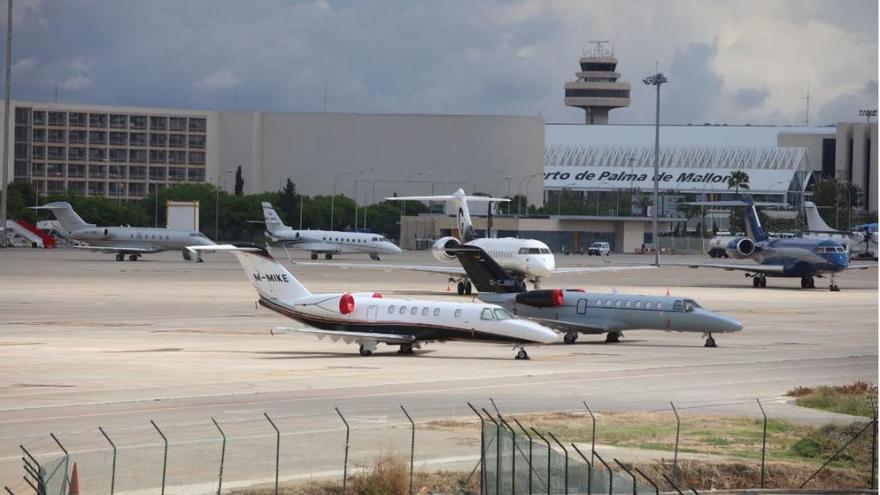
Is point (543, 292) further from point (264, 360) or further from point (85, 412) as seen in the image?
point (85, 412)

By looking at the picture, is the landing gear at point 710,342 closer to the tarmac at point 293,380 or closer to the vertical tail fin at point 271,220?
the tarmac at point 293,380

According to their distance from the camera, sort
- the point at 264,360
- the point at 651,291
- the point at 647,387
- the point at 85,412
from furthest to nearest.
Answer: the point at 651,291
the point at 264,360
the point at 647,387
the point at 85,412

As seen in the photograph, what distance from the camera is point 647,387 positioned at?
4466 centimetres

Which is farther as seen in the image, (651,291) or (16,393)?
(651,291)

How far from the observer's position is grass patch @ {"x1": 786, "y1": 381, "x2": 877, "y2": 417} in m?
40.1

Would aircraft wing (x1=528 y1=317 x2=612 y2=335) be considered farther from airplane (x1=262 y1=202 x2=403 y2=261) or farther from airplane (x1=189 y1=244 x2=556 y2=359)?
airplane (x1=262 y1=202 x2=403 y2=261)

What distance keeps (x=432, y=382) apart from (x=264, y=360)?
841cm

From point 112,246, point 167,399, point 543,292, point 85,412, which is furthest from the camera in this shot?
point 112,246

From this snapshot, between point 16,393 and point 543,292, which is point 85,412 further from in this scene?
point 543,292

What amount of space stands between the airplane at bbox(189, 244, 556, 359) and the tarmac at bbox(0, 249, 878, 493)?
0.87m

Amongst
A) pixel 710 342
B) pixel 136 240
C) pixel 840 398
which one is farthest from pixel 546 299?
pixel 136 240

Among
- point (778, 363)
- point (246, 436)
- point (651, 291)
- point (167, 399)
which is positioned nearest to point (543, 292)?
point (778, 363)

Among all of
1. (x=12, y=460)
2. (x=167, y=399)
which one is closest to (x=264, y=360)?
(x=167, y=399)

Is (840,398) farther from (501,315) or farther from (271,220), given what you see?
(271,220)
